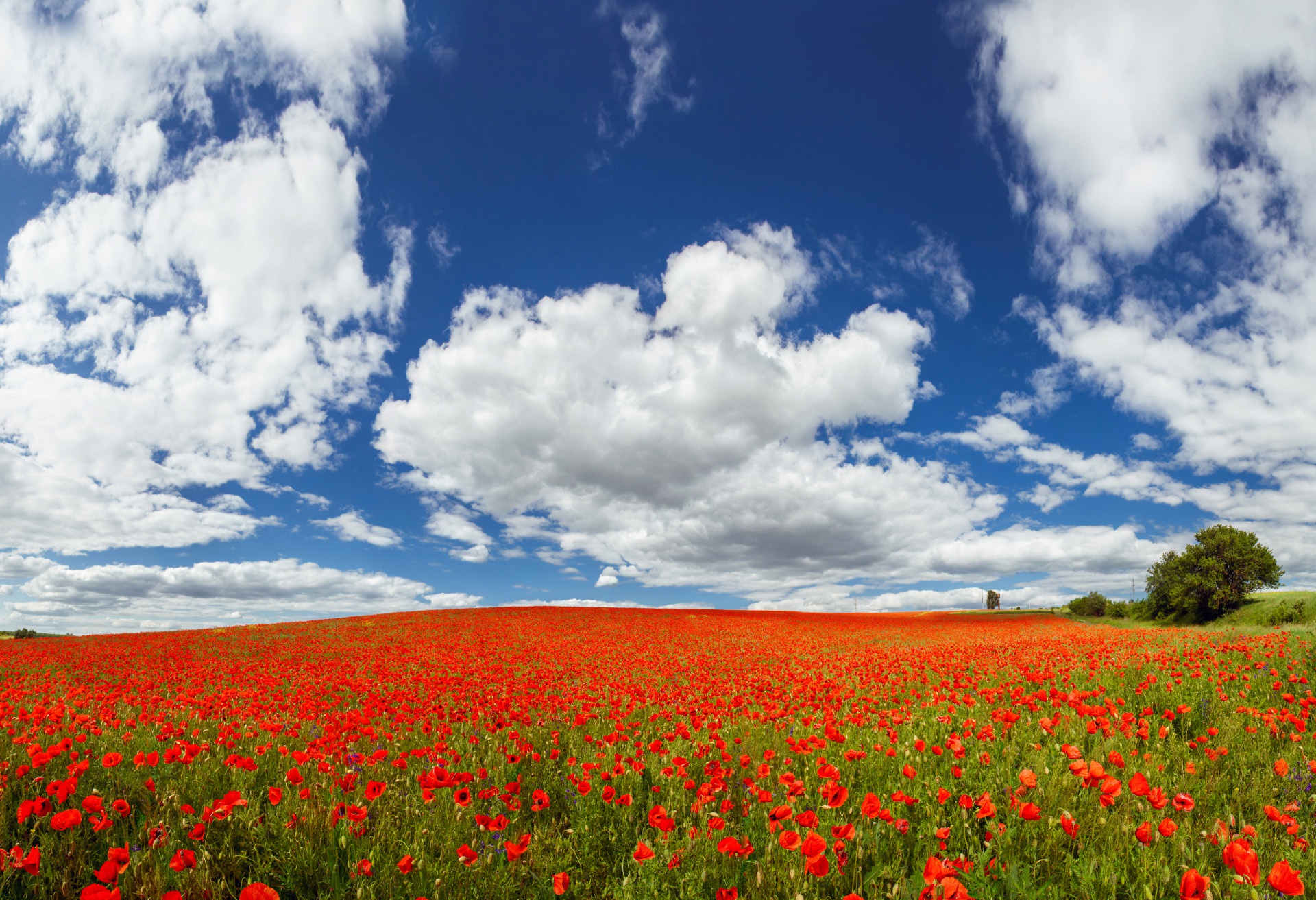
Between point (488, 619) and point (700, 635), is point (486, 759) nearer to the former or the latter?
point (700, 635)

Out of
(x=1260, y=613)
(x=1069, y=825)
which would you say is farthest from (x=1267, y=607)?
(x=1069, y=825)

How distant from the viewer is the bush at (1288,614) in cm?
3096

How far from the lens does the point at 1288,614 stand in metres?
32.4

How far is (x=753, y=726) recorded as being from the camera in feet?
26.3

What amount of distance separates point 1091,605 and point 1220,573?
2337 centimetres

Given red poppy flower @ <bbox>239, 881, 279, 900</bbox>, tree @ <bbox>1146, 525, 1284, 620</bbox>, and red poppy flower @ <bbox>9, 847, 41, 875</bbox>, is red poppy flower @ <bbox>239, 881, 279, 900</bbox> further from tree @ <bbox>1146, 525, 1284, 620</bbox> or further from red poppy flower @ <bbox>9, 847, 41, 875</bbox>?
tree @ <bbox>1146, 525, 1284, 620</bbox>

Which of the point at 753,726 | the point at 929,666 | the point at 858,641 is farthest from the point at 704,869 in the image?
the point at 858,641

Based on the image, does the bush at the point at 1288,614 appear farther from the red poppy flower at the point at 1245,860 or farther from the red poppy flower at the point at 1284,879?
the red poppy flower at the point at 1284,879

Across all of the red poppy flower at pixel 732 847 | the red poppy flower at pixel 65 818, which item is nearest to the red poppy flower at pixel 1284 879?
the red poppy flower at pixel 732 847

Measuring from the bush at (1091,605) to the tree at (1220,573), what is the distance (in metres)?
19.3

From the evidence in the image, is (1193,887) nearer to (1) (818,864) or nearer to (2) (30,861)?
(1) (818,864)

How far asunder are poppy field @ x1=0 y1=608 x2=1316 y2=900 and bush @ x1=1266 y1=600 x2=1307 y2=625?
2728 centimetres

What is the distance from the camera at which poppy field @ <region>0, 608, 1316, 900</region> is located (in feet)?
12.6

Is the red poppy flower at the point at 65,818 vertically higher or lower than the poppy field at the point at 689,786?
higher
